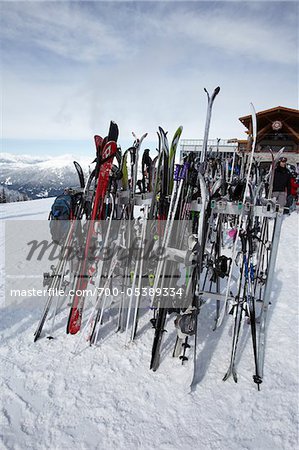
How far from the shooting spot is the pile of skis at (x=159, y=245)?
3.13 meters

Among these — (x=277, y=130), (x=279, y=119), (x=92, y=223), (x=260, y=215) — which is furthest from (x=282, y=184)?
(x=277, y=130)

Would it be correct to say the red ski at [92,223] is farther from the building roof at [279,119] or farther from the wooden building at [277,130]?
the building roof at [279,119]

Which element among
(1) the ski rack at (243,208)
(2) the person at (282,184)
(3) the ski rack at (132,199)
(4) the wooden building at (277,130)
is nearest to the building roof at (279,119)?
(4) the wooden building at (277,130)

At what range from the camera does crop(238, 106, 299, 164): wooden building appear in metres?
25.3

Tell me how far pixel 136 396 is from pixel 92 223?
1943mm

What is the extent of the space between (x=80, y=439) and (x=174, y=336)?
68.1 inches

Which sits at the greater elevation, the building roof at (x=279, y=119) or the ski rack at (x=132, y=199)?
the building roof at (x=279, y=119)

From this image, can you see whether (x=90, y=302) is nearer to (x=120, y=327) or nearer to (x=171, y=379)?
(x=120, y=327)

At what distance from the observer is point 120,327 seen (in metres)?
3.75

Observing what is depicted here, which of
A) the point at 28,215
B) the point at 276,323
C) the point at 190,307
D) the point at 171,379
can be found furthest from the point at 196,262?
the point at 28,215

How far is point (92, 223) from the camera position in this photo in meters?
3.55

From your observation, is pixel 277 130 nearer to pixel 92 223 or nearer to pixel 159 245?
pixel 159 245

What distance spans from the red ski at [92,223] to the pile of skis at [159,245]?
0.04 ft

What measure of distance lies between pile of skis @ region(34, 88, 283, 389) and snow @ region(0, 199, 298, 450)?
15 centimetres
